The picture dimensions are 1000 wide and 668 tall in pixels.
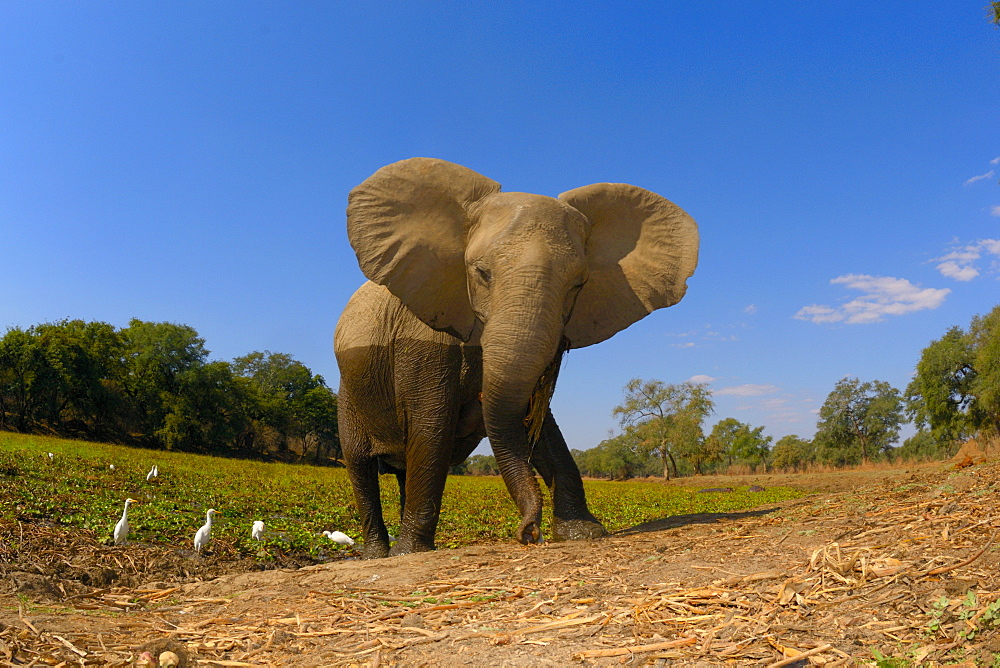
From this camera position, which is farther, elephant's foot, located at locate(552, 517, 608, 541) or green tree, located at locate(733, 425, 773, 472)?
green tree, located at locate(733, 425, 773, 472)

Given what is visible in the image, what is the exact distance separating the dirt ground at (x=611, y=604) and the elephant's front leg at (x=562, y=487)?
1.25 meters

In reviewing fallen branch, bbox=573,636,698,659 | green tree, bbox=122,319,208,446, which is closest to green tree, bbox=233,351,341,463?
green tree, bbox=122,319,208,446

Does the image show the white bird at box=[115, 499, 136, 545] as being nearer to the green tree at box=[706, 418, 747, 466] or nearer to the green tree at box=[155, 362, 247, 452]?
the green tree at box=[155, 362, 247, 452]

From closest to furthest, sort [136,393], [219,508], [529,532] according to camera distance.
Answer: [529,532] → [219,508] → [136,393]

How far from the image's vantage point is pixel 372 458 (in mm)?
8391

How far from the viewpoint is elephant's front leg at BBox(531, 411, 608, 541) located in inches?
267

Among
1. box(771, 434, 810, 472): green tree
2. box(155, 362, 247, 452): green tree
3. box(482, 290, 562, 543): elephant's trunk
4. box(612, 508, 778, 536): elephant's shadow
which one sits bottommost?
box(771, 434, 810, 472): green tree

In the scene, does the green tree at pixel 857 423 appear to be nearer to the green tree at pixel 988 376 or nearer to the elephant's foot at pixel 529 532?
the green tree at pixel 988 376

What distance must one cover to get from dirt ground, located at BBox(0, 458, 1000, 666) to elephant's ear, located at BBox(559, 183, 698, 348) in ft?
7.71

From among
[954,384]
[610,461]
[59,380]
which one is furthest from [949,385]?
[59,380]

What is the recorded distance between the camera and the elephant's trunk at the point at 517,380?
5.41m

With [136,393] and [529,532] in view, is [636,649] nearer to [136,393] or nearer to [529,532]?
[529,532]

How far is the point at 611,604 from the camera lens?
3.14 m

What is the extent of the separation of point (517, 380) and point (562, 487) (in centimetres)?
206
